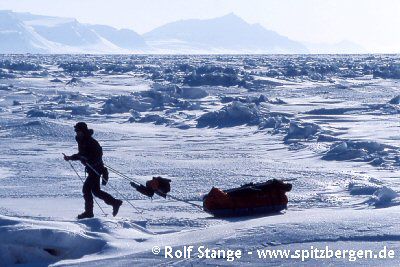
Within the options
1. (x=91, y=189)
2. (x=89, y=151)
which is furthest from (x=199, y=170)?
(x=89, y=151)

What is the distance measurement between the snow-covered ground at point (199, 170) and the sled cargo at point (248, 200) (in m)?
0.20

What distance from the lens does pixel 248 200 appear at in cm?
681

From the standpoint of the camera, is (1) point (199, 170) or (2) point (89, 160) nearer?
(2) point (89, 160)

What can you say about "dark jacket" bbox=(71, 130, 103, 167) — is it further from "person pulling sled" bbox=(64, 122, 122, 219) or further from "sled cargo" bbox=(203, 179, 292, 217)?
"sled cargo" bbox=(203, 179, 292, 217)

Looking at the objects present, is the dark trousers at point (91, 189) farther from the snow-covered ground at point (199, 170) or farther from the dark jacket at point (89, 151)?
the snow-covered ground at point (199, 170)

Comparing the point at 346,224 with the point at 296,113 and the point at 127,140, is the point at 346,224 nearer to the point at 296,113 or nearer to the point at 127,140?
the point at 127,140

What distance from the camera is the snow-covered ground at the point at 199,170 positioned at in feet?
16.2

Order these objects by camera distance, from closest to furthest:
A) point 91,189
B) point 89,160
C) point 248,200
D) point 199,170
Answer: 1. point 89,160
2. point 91,189
3. point 248,200
4. point 199,170

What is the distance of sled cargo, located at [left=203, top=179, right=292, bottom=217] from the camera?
681cm

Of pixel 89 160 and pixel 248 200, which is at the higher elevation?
Answer: pixel 89 160

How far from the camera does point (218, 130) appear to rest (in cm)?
1617

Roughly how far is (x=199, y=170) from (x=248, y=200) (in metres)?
3.73

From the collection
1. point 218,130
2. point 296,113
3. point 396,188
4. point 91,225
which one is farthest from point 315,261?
point 296,113

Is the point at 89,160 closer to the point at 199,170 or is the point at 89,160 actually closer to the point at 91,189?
the point at 91,189
